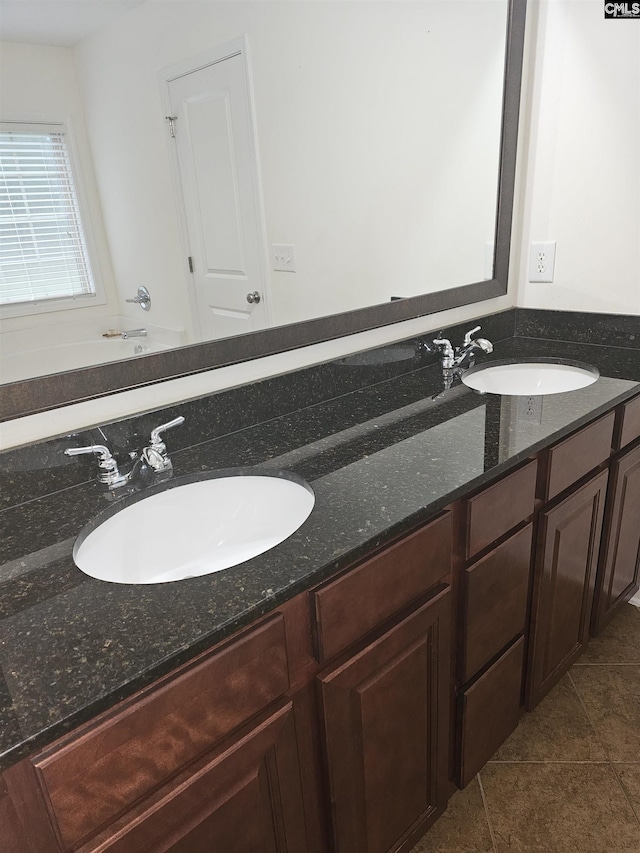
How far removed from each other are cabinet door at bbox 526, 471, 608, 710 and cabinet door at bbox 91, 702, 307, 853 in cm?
78

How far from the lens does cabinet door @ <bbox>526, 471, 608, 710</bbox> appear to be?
4.75 feet

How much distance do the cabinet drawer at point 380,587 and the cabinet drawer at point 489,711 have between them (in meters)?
0.39

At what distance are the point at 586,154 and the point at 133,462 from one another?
1618mm

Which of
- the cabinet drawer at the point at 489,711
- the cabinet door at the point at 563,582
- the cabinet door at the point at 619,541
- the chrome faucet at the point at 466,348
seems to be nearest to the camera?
the cabinet drawer at the point at 489,711

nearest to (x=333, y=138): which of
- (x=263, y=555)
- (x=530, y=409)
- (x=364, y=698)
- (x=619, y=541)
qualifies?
(x=530, y=409)

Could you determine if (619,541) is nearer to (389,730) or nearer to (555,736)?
(555,736)

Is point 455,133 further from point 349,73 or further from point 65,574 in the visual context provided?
point 65,574

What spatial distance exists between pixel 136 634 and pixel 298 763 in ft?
1.26

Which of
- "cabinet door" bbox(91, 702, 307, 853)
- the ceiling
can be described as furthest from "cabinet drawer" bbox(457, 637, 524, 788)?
the ceiling

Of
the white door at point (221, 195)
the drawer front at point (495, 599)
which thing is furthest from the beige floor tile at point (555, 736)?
the white door at point (221, 195)

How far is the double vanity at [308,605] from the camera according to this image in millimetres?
707

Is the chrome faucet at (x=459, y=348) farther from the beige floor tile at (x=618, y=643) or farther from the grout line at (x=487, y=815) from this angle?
the grout line at (x=487, y=815)

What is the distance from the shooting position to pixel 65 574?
88cm

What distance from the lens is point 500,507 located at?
4.03ft
